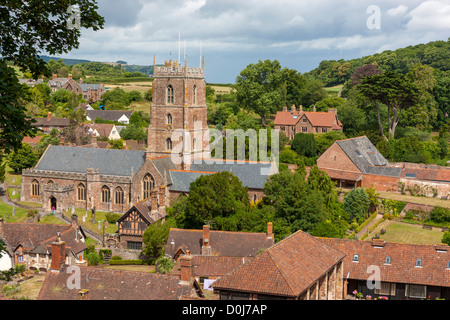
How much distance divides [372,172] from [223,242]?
3086 centimetres

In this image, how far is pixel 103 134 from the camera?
313 ft

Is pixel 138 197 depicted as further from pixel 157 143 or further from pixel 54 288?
pixel 54 288

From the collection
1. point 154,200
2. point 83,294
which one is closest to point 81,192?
point 154,200

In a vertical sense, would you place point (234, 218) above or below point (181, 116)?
below

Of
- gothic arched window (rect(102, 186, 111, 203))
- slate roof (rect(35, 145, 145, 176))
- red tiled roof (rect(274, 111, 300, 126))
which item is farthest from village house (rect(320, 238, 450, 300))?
red tiled roof (rect(274, 111, 300, 126))

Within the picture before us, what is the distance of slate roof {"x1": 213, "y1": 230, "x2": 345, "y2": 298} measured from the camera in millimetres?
22578

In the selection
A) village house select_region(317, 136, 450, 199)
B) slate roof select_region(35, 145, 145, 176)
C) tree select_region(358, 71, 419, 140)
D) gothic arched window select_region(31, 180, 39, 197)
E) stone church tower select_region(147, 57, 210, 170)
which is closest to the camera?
slate roof select_region(35, 145, 145, 176)

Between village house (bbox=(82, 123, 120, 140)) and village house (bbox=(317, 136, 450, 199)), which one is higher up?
village house (bbox=(82, 123, 120, 140))

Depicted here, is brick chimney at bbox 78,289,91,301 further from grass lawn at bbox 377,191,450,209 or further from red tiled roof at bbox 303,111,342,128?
red tiled roof at bbox 303,111,342,128

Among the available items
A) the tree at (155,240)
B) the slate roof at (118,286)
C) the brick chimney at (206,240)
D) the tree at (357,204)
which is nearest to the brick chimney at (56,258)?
the slate roof at (118,286)

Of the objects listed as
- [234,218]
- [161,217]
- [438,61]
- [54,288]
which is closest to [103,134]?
[161,217]

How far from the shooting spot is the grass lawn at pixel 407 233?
148 ft

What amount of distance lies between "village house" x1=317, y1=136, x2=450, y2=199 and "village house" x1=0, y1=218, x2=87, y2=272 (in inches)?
1276
